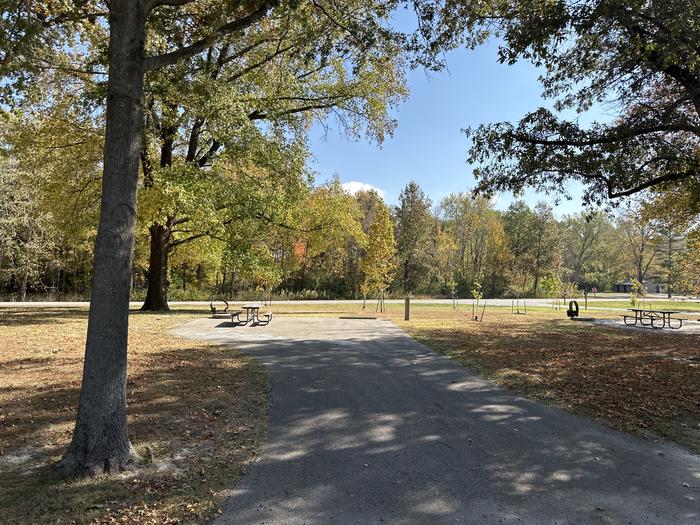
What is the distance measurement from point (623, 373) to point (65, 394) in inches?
366

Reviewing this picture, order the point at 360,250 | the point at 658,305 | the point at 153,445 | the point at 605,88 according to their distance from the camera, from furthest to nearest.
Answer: the point at 360,250 < the point at 658,305 < the point at 605,88 < the point at 153,445

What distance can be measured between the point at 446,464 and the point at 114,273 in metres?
3.38

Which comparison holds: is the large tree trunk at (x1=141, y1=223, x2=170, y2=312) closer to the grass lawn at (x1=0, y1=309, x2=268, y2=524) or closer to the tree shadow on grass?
the grass lawn at (x1=0, y1=309, x2=268, y2=524)

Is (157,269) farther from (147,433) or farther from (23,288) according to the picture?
(23,288)

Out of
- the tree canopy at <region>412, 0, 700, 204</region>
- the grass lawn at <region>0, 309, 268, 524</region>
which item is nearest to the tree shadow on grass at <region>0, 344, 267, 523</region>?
the grass lawn at <region>0, 309, 268, 524</region>

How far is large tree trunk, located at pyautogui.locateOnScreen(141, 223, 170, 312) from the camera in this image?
19422 millimetres

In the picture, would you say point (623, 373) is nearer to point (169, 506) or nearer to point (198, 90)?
point (169, 506)

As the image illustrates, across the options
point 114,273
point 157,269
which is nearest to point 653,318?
point 114,273

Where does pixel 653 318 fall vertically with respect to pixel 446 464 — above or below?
above

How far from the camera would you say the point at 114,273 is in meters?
3.83

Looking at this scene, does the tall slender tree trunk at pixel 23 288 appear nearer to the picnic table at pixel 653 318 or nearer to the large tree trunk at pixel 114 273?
the large tree trunk at pixel 114 273

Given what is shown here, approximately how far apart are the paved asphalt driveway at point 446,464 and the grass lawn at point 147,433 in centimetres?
37

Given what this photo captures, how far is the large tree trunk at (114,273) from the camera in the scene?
3738 mm

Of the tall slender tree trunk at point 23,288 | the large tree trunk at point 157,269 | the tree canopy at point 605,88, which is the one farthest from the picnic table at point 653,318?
the tall slender tree trunk at point 23,288
